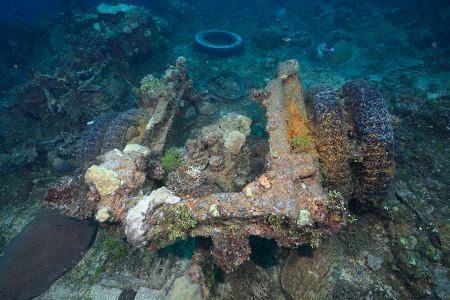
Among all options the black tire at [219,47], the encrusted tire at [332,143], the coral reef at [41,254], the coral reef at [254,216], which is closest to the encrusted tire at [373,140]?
the encrusted tire at [332,143]

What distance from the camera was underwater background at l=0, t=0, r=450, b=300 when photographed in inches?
104

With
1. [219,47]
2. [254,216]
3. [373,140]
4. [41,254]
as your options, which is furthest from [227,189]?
[219,47]

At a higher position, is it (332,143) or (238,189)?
(332,143)

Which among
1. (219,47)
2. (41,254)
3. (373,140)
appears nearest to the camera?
(373,140)

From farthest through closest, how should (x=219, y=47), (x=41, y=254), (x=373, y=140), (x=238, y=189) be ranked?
(x=219, y=47) < (x=41, y=254) < (x=238, y=189) < (x=373, y=140)

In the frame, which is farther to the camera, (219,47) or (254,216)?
(219,47)

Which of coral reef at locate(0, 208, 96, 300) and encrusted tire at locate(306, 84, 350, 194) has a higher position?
encrusted tire at locate(306, 84, 350, 194)

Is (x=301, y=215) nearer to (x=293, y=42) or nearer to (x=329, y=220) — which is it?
(x=329, y=220)

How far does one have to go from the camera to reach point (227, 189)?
4.01m

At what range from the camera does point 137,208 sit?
264 cm

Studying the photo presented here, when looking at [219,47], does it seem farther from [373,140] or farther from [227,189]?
[373,140]

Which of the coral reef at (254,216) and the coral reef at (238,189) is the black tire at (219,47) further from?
the coral reef at (254,216)

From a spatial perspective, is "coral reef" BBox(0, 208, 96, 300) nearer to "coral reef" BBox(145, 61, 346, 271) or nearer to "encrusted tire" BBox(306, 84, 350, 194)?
"coral reef" BBox(145, 61, 346, 271)

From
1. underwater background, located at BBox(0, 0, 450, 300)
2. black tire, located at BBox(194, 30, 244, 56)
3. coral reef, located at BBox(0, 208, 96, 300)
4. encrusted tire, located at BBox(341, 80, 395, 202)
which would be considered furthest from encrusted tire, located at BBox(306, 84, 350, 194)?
black tire, located at BBox(194, 30, 244, 56)
